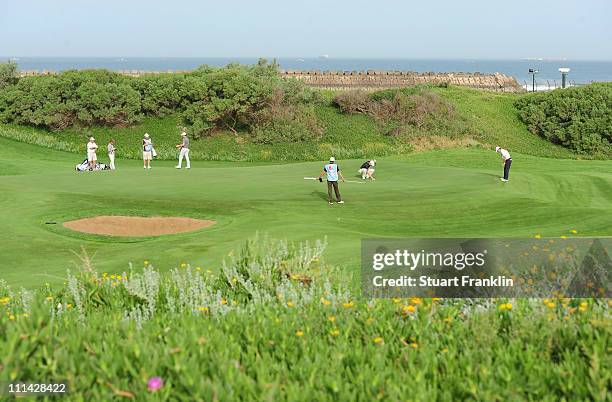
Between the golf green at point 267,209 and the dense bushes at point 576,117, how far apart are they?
34342mm

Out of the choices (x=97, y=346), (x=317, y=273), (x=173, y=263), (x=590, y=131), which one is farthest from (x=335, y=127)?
(x=97, y=346)

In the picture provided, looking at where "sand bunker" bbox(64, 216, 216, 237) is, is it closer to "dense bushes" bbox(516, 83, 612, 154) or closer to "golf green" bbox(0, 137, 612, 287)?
"golf green" bbox(0, 137, 612, 287)

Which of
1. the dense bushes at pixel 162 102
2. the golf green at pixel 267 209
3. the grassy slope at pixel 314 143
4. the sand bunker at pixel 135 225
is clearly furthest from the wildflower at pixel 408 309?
the dense bushes at pixel 162 102

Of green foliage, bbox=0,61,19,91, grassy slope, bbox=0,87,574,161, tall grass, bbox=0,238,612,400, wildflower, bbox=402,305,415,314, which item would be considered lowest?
grassy slope, bbox=0,87,574,161

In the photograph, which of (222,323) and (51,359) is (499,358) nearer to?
(222,323)

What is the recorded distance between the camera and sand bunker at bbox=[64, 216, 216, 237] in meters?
20.4

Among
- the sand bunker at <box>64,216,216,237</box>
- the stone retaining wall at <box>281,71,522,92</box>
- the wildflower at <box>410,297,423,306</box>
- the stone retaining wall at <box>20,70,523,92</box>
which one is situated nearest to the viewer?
the wildflower at <box>410,297,423,306</box>

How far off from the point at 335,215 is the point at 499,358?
1483cm

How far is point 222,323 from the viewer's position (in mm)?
8281

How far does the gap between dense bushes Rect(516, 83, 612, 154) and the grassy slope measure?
1191mm

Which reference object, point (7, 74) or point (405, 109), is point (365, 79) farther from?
point (7, 74)

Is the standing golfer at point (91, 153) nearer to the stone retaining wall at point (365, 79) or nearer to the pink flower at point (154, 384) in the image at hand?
the pink flower at point (154, 384)

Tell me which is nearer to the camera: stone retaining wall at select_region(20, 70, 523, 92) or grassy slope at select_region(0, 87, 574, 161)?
grassy slope at select_region(0, 87, 574, 161)

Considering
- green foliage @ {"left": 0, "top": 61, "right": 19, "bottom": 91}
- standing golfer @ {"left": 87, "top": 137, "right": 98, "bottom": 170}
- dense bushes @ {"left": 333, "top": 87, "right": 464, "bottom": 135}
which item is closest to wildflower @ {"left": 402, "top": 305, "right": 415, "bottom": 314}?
standing golfer @ {"left": 87, "top": 137, "right": 98, "bottom": 170}
